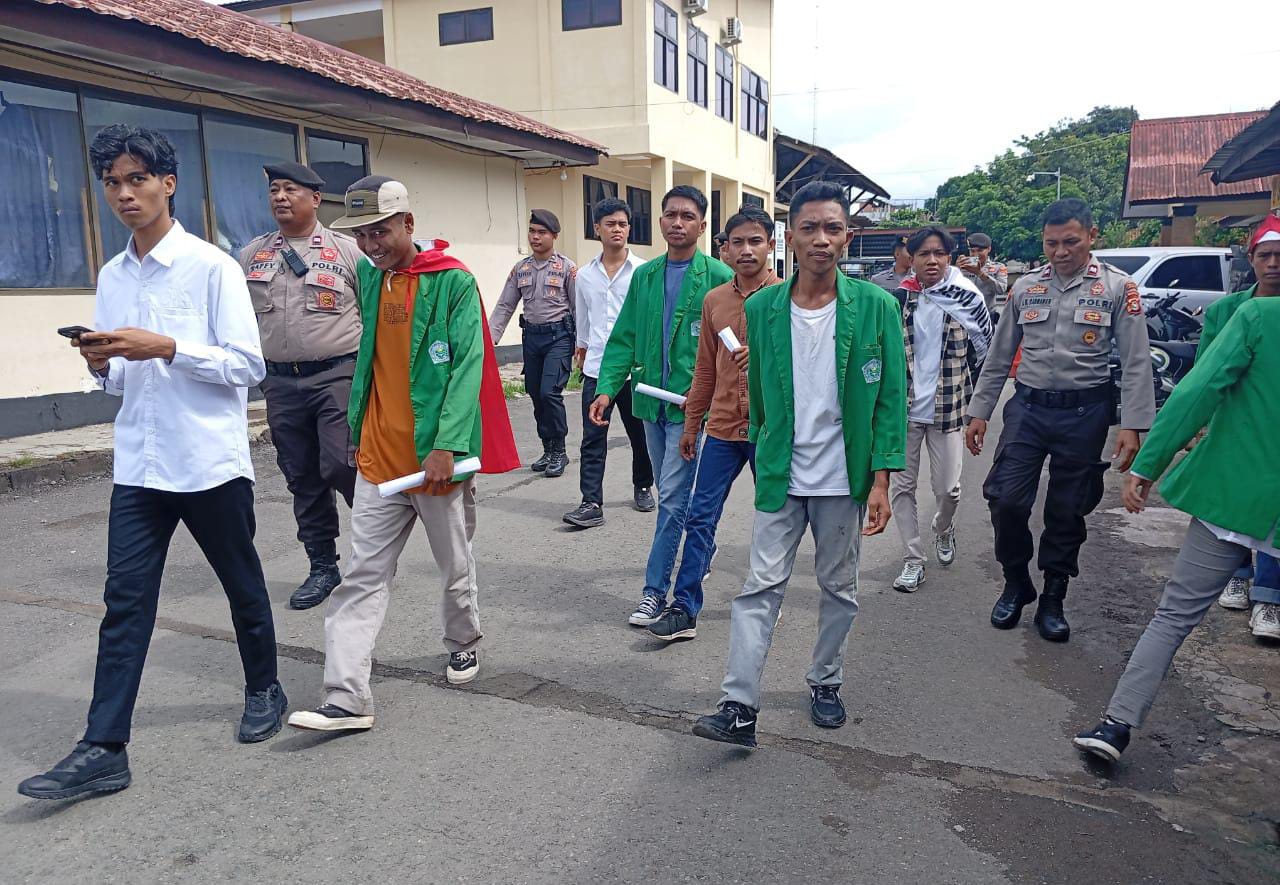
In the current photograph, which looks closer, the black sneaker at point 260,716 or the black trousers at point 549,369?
the black sneaker at point 260,716

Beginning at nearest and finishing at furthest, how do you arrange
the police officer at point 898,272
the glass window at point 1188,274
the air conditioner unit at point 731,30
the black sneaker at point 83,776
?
the black sneaker at point 83,776 → the police officer at point 898,272 → the glass window at point 1188,274 → the air conditioner unit at point 731,30

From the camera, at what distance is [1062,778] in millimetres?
3275

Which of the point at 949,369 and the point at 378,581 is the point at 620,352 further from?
the point at 378,581

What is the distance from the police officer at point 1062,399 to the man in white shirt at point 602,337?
2.46m

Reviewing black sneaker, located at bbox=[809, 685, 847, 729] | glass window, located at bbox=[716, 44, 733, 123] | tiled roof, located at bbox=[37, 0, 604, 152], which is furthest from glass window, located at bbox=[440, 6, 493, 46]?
black sneaker, located at bbox=[809, 685, 847, 729]

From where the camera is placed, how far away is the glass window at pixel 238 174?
441 inches

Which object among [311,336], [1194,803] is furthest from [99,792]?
[1194,803]

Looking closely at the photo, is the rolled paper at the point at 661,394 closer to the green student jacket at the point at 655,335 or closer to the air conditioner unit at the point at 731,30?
the green student jacket at the point at 655,335

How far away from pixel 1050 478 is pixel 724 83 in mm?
22267

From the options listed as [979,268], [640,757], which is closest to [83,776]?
[640,757]

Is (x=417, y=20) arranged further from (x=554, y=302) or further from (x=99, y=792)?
(x=99, y=792)

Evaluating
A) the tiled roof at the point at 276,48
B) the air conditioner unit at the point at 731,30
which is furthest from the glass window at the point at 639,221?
the tiled roof at the point at 276,48

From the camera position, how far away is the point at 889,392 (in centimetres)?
344

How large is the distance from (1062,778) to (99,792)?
10.1 feet
